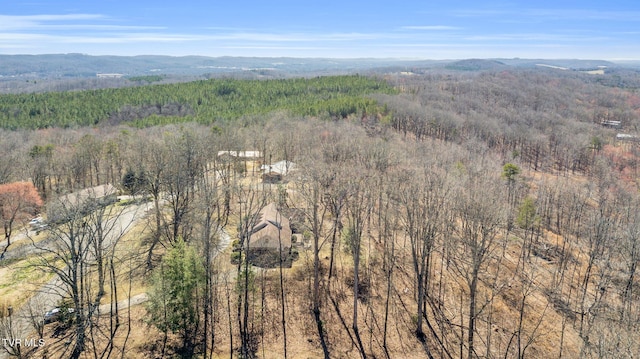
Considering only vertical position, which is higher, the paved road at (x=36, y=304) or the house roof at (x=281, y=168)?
the house roof at (x=281, y=168)

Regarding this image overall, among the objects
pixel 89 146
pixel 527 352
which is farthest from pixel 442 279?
pixel 89 146

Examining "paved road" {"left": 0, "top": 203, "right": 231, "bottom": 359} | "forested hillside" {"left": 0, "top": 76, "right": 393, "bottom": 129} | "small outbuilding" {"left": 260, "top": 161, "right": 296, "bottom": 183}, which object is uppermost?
"forested hillside" {"left": 0, "top": 76, "right": 393, "bottom": 129}

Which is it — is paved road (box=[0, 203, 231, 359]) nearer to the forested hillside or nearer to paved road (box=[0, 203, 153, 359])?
paved road (box=[0, 203, 153, 359])

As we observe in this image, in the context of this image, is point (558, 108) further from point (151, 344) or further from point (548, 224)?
point (151, 344)

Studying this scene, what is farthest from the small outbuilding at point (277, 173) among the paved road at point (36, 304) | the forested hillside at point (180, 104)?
the forested hillside at point (180, 104)

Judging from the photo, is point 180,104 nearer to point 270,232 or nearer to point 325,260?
point 270,232

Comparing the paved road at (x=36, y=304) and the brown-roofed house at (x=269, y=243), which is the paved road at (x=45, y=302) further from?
the brown-roofed house at (x=269, y=243)

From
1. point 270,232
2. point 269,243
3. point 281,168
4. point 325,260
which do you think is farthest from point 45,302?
point 281,168

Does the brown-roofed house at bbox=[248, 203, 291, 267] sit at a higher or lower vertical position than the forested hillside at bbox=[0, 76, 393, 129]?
lower

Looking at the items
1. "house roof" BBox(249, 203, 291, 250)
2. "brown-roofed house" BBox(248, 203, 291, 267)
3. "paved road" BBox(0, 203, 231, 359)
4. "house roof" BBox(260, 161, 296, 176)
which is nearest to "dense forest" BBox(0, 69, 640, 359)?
"paved road" BBox(0, 203, 231, 359)
